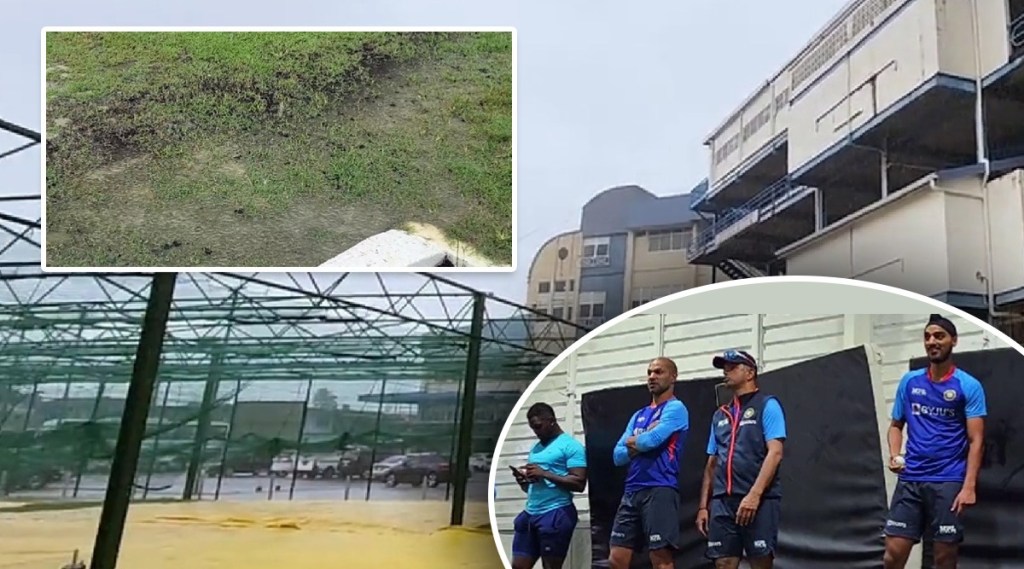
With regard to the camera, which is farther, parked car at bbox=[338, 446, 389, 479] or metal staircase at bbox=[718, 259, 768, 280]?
parked car at bbox=[338, 446, 389, 479]

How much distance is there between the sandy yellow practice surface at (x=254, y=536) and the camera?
327cm

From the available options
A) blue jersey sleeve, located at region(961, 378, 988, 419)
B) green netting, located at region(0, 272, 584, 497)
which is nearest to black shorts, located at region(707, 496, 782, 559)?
blue jersey sleeve, located at region(961, 378, 988, 419)

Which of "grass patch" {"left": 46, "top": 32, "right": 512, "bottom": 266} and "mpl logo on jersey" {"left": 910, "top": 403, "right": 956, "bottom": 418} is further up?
"grass patch" {"left": 46, "top": 32, "right": 512, "bottom": 266}

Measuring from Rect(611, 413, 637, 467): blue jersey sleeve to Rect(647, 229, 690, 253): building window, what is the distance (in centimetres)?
54

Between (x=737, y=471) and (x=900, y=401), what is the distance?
0.49m

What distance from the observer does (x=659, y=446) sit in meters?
3.01

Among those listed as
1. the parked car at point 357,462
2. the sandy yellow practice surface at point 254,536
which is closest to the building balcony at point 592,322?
the sandy yellow practice surface at point 254,536

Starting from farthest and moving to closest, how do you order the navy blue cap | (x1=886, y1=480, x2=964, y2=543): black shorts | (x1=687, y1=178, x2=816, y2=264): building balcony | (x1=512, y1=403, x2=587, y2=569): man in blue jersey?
1. (x1=687, y1=178, x2=816, y2=264): building balcony
2. (x1=512, y1=403, x2=587, y2=569): man in blue jersey
3. the navy blue cap
4. (x1=886, y1=480, x2=964, y2=543): black shorts

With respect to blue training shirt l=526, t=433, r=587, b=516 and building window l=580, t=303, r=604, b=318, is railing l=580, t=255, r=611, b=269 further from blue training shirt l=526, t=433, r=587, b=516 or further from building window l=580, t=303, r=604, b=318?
blue training shirt l=526, t=433, r=587, b=516

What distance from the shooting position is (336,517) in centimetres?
335

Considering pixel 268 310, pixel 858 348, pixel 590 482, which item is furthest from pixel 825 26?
pixel 268 310

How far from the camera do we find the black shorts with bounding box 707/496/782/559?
287 centimetres

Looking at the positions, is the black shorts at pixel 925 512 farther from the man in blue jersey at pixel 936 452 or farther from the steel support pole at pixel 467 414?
the steel support pole at pixel 467 414

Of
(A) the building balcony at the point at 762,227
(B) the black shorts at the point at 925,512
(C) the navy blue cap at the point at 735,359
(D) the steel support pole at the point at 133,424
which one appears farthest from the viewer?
(D) the steel support pole at the point at 133,424
